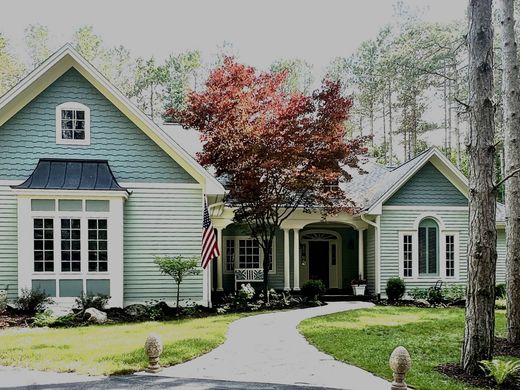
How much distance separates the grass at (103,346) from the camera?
7.30 meters

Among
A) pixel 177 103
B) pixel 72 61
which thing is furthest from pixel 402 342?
pixel 177 103

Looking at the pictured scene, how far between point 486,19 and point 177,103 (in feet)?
119

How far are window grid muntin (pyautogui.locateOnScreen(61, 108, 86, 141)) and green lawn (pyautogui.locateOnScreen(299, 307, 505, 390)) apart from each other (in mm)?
7594

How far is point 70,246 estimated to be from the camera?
1343cm

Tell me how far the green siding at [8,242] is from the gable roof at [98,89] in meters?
1.98

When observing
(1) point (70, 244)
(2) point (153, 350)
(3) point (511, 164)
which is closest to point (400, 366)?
(2) point (153, 350)

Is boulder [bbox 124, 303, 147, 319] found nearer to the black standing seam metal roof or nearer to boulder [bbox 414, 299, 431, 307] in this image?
the black standing seam metal roof

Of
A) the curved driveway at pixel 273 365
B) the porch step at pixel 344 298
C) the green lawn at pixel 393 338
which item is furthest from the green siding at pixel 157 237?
the porch step at pixel 344 298

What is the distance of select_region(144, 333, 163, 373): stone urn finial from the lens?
6.95 m

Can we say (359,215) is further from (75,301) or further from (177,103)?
(177,103)

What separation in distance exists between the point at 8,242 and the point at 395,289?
1114 centimetres

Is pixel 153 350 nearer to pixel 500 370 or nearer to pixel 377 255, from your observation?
pixel 500 370

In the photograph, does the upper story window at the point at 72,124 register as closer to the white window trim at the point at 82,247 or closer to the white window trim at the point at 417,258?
the white window trim at the point at 82,247

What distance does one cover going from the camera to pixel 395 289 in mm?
16875
